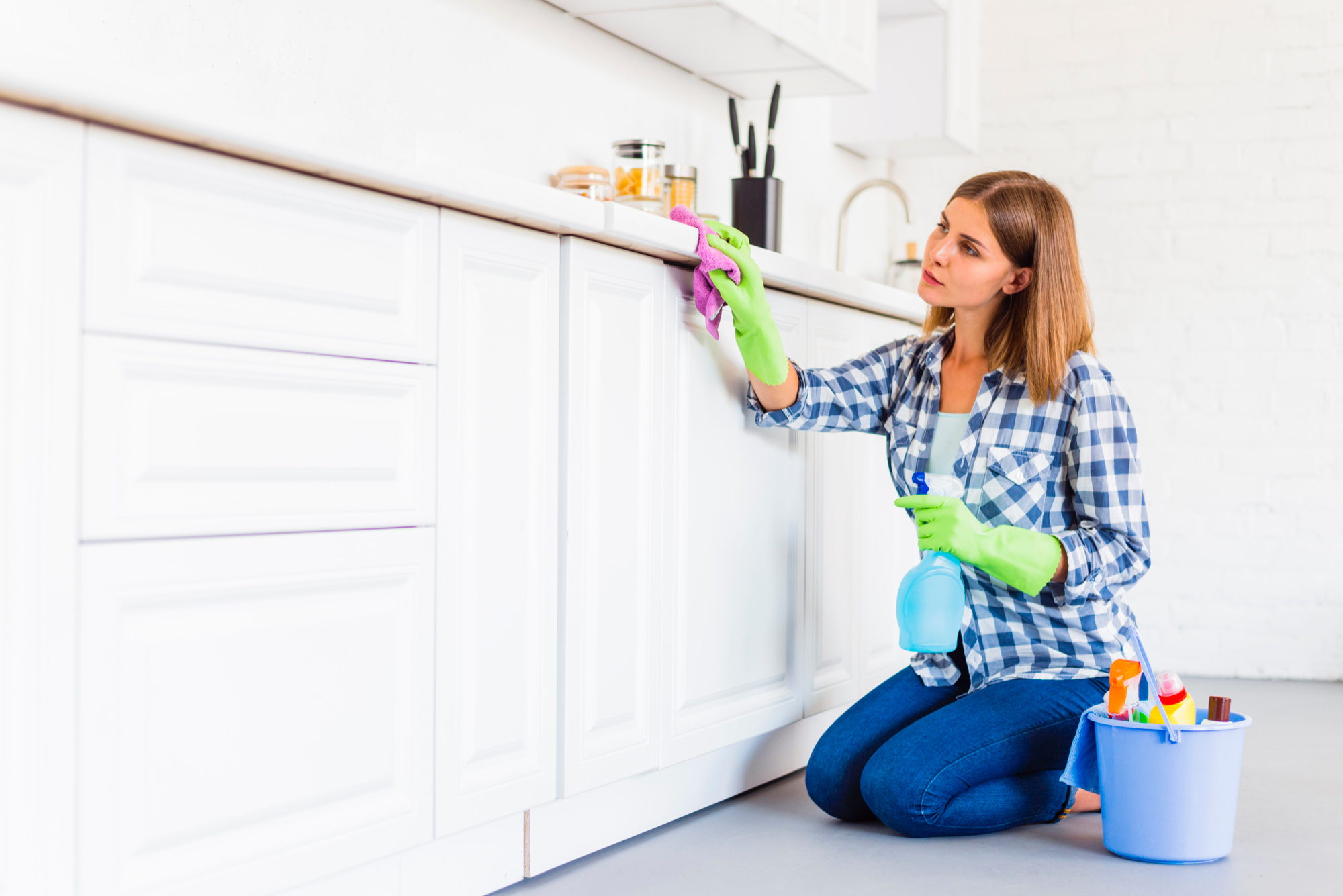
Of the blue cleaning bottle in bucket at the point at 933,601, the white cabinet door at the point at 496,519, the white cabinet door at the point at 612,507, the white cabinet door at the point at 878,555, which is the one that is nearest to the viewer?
the white cabinet door at the point at 496,519

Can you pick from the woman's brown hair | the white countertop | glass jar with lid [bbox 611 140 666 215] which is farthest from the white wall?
the woman's brown hair

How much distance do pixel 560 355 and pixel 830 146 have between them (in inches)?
79.6

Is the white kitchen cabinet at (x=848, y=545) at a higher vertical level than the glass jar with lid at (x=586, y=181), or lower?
lower

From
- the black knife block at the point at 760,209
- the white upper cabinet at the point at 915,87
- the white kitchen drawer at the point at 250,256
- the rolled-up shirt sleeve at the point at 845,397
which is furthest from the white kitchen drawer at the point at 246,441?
the white upper cabinet at the point at 915,87

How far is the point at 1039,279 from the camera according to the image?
182cm

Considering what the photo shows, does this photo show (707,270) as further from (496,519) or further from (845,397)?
(496,519)

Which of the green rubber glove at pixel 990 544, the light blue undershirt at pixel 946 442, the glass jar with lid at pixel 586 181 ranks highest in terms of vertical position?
the glass jar with lid at pixel 586 181

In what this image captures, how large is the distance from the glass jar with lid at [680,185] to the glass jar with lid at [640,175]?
0.09 meters

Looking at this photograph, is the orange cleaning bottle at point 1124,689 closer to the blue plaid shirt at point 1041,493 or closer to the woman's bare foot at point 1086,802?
the blue plaid shirt at point 1041,493

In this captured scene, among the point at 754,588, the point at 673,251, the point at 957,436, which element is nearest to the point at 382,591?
the point at 673,251

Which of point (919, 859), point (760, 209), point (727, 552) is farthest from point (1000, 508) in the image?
point (760, 209)

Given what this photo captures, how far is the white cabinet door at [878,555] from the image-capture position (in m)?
2.32

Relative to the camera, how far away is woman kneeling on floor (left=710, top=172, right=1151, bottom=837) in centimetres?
172

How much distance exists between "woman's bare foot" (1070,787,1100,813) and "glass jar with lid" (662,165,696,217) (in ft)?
4.09
